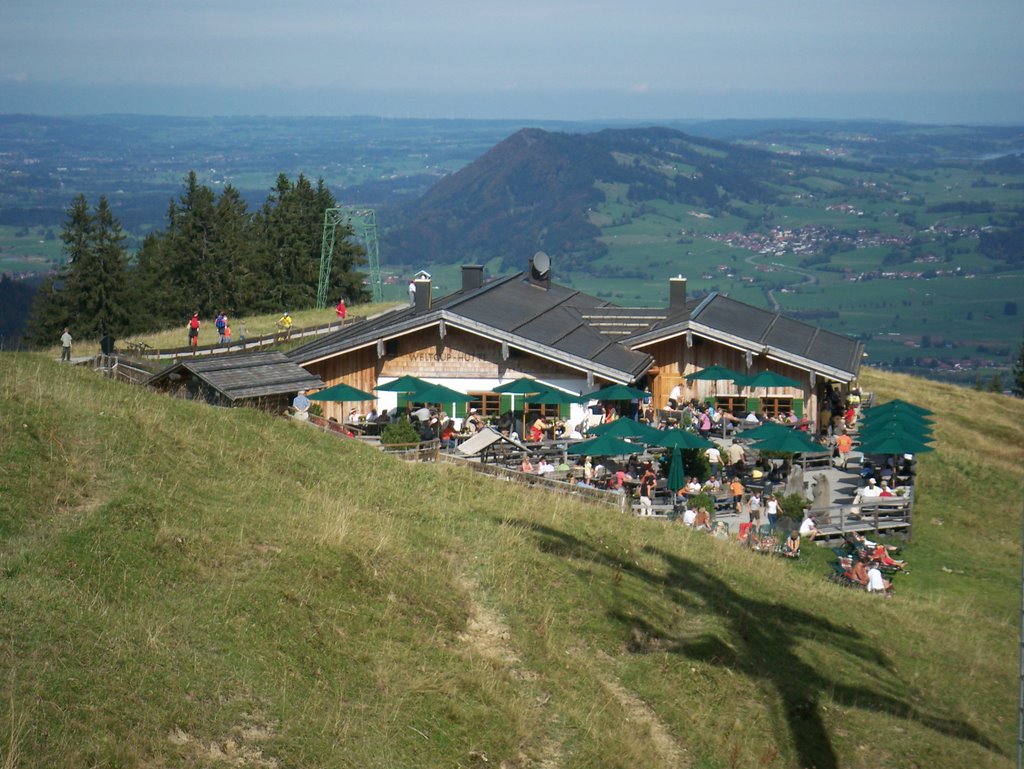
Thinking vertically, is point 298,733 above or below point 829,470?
above

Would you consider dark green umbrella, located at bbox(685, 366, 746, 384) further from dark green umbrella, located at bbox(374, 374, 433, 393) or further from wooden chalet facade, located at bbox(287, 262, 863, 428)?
dark green umbrella, located at bbox(374, 374, 433, 393)

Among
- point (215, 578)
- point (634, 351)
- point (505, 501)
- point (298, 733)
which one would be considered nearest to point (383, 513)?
point (505, 501)

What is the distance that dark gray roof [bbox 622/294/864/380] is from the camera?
123ft

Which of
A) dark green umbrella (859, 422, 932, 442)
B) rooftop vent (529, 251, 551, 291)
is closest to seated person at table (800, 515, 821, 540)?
dark green umbrella (859, 422, 932, 442)

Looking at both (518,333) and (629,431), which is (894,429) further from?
(518,333)

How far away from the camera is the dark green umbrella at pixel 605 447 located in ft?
95.8

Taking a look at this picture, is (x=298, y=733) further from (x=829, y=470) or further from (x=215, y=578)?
(x=829, y=470)

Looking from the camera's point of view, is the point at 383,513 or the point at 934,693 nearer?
the point at 934,693

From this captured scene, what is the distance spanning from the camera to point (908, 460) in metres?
33.5

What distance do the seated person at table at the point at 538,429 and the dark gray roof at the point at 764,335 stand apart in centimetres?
539

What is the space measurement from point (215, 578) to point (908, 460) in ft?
74.2

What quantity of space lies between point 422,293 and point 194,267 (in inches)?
1631

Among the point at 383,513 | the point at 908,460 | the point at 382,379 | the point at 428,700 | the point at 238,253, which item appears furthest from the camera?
the point at 238,253

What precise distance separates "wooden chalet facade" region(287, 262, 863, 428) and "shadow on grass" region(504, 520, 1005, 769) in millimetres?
14823
